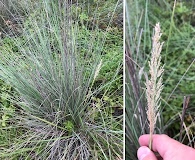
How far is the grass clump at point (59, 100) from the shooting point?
0.84 meters

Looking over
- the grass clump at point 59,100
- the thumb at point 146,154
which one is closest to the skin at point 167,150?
the thumb at point 146,154

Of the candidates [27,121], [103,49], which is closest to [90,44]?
Answer: [103,49]

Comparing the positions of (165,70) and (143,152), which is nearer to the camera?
(143,152)

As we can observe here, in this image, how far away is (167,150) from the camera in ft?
2.35

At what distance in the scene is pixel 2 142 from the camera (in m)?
0.88

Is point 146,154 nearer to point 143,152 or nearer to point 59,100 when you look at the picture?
point 143,152

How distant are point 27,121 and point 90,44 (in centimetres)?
27

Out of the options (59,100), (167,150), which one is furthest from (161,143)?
(59,100)

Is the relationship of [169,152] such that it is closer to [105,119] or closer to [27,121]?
[105,119]

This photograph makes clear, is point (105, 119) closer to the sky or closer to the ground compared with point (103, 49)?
closer to the ground

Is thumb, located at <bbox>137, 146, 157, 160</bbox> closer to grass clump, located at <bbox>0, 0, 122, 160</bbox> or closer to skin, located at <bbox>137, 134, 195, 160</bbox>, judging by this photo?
skin, located at <bbox>137, 134, 195, 160</bbox>

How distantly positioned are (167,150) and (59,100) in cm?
31

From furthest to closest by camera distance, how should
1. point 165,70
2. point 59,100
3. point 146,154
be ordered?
point 165,70
point 59,100
point 146,154

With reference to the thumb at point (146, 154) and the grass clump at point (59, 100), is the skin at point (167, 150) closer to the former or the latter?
the thumb at point (146, 154)
